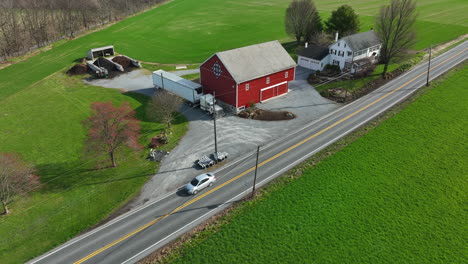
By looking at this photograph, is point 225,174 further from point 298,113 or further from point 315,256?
point 298,113

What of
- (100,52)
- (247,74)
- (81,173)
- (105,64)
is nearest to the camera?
(81,173)

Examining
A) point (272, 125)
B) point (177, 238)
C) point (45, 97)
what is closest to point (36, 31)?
point (45, 97)

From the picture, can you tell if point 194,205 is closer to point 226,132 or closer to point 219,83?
point 226,132

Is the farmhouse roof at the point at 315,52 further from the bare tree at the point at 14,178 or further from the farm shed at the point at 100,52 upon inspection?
the bare tree at the point at 14,178

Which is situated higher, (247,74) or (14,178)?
(247,74)

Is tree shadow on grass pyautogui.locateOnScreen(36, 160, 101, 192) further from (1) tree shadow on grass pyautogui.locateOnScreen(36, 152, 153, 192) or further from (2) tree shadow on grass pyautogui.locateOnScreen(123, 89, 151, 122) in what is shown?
(2) tree shadow on grass pyautogui.locateOnScreen(123, 89, 151, 122)

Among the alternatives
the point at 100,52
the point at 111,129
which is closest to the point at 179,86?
the point at 111,129

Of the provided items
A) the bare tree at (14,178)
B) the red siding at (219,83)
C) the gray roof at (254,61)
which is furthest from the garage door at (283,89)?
the bare tree at (14,178)
